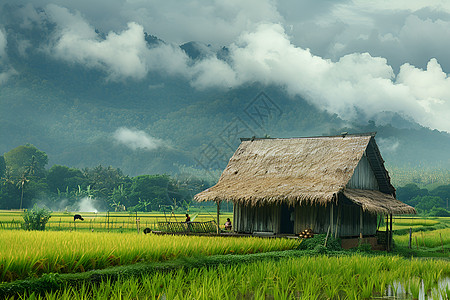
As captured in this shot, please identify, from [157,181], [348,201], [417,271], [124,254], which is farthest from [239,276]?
[157,181]

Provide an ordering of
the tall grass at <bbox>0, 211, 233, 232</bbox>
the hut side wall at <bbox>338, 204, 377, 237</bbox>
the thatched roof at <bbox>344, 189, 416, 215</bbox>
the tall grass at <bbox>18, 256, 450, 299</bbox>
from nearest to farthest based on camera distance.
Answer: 1. the tall grass at <bbox>18, 256, 450, 299</bbox>
2. the thatched roof at <bbox>344, 189, 416, 215</bbox>
3. the hut side wall at <bbox>338, 204, 377, 237</bbox>
4. the tall grass at <bbox>0, 211, 233, 232</bbox>

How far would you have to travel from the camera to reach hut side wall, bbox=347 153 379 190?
20984 millimetres

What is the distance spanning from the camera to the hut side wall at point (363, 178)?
20984 mm

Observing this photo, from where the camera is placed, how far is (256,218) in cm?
2166

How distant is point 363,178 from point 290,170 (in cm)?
313

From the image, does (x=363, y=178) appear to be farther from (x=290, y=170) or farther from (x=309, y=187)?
(x=309, y=187)

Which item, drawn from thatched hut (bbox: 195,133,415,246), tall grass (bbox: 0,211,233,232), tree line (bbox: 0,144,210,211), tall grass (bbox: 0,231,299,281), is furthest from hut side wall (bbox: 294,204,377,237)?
tree line (bbox: 0,144,210,211)

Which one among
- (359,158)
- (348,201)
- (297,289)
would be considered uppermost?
(359,158)

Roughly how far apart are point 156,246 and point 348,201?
9.69 meters

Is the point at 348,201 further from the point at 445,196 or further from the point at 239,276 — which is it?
the point at 445,196

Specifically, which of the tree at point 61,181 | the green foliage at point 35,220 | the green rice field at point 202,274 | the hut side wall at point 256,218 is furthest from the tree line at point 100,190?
the green rice field at point 202,274

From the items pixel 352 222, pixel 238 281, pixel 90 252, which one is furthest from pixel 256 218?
pixel 90 252

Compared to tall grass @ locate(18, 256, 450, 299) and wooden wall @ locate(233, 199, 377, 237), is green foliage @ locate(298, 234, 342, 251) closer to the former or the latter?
wooden wall @ locate(233, 199, 377, 237)

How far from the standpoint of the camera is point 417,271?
1277 cm
